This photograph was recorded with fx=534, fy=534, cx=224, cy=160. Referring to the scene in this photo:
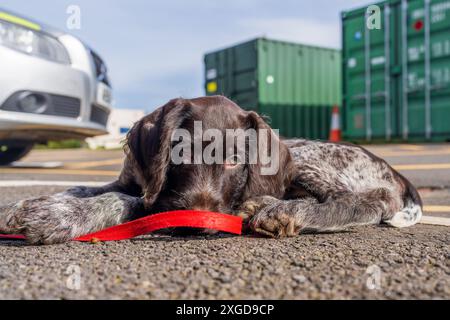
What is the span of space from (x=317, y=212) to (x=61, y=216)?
5.20ft

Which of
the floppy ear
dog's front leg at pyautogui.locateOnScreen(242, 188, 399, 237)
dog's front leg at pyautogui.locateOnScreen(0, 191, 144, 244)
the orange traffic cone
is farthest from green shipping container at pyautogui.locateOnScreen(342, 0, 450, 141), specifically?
dog's front leg at pyautogui.locateOnScreen(0, 191, 144, 244)

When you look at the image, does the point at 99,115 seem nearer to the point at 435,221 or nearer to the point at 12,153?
the point at 12,153

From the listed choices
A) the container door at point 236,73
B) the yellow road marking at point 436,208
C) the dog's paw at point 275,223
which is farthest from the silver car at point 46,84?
the container door at point 236,73

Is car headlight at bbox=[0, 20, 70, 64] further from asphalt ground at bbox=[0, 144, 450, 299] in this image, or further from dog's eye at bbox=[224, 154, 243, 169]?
dog's eye at bbox=[224, 154, 243, 169]

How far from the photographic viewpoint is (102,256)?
8.36ft

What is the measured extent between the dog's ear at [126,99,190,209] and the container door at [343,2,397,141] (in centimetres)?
1094

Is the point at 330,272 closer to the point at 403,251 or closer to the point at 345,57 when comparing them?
the point at 403,251

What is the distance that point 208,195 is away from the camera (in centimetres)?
302

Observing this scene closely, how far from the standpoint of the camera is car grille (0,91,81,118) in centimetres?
642

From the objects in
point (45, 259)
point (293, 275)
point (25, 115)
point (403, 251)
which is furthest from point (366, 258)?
point (25, 115)

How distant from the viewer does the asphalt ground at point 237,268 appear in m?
1.95

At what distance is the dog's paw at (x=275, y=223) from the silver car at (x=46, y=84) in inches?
170

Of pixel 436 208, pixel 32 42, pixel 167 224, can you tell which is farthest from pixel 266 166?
pixel 32 42

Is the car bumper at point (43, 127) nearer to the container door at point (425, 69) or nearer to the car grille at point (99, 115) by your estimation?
the car grille at point (99, 115)
